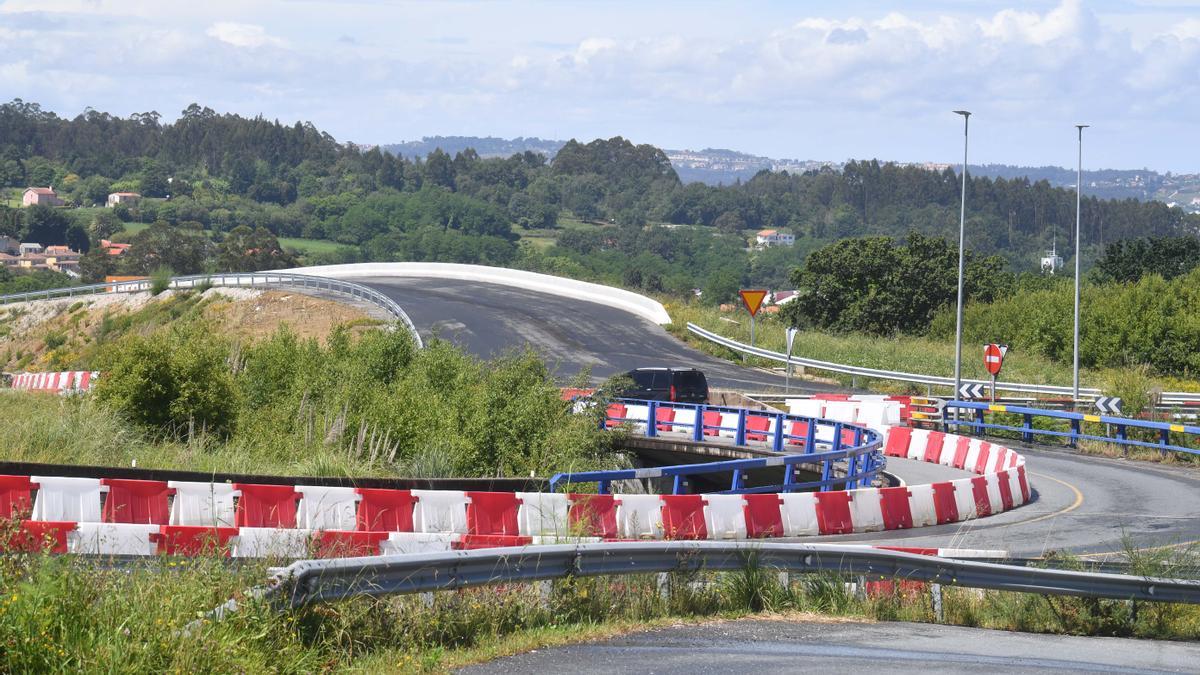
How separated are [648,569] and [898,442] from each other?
23421 mm

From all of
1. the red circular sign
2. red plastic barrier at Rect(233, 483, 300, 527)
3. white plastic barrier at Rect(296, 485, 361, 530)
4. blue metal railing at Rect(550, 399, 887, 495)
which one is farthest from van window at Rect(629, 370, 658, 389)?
red plastic barrier at Rect(233, 483, 300, 527)

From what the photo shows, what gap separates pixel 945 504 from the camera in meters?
21.5

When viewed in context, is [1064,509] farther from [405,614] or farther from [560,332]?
[560,332]

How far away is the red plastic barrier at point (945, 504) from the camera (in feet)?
70.0

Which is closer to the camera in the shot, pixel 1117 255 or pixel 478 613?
pixel 478 613

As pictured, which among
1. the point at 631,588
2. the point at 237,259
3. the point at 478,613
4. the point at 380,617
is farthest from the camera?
the point at 237,259

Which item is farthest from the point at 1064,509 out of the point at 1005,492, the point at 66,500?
the point at 66,500

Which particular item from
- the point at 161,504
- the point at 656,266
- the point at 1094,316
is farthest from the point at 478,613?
the point at 656,266

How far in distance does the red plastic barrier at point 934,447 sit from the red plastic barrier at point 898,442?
737mm

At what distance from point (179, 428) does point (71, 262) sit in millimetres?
164734

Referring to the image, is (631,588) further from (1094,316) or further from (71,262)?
(71,262)

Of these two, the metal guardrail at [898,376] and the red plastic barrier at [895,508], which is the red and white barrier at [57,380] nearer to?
the metal guardrail at [898,376]

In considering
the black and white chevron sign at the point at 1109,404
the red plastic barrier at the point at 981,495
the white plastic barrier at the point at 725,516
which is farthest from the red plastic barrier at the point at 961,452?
the white plastic barrier at the point at 725,516

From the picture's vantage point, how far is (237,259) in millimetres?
126062
